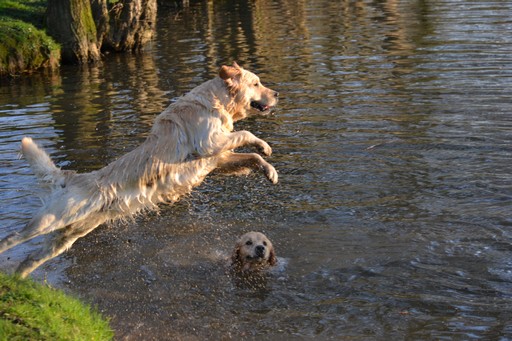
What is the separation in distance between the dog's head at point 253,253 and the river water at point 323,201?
20 cm

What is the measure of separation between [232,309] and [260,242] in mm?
1041

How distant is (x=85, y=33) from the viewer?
19.6 m

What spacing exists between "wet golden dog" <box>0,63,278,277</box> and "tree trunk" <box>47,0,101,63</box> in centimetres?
1228

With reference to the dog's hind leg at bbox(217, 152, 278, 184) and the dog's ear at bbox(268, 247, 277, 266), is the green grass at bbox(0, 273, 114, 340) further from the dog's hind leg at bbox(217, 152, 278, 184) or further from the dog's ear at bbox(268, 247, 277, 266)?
the dog's hind leg at bbox(217, 152, 278, 184)

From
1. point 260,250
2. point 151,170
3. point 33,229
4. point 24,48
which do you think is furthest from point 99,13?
point 260,250

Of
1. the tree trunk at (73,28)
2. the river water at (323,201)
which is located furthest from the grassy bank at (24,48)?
the river water at (323,201)

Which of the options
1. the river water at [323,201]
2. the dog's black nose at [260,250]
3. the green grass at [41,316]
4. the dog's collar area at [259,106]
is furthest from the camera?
the dog's collar area at [259,106]

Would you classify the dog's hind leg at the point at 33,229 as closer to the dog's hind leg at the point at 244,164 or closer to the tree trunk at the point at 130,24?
the dog's hind leg at the point at 244,164

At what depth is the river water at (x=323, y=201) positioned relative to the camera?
6793 mm

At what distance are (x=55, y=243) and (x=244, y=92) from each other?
2.59 m

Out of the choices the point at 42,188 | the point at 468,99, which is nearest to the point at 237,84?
the point at 42,188

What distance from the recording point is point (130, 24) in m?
20.8

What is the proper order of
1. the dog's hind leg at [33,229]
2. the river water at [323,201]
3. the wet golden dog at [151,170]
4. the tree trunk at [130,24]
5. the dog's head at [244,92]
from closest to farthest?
the river water at [323,201] < the dog's hind leg at [33,229] < the wet golden dog at [151,170] < the dog's head at [244,92] < the tree trunk at [130,24]

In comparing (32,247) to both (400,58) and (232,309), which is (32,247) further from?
(400,58)
